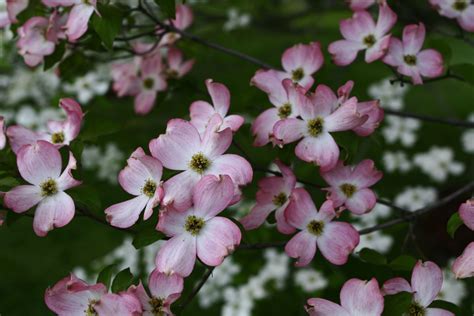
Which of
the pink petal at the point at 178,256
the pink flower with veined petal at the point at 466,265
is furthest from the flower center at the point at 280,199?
the pink flower with veined petal at the point at 466,265

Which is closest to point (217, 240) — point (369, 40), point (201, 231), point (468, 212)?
point (201, 231)

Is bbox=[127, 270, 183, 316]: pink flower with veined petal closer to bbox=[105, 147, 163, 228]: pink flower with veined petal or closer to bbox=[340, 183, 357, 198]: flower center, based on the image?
bbox=[105, 147, 163, 228]: pink flower with veined petal

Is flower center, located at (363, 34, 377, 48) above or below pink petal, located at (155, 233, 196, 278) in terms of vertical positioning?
above

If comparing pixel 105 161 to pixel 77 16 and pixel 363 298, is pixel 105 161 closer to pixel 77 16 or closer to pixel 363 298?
pixel 77 16

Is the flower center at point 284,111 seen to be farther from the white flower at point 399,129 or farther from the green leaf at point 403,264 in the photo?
the white flower at point 399,129

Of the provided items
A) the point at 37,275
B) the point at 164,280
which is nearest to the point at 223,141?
the point at 164,280

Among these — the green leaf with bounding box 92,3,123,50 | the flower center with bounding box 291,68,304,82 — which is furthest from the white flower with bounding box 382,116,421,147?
the green leaf with bounding box 92,3,123,50
